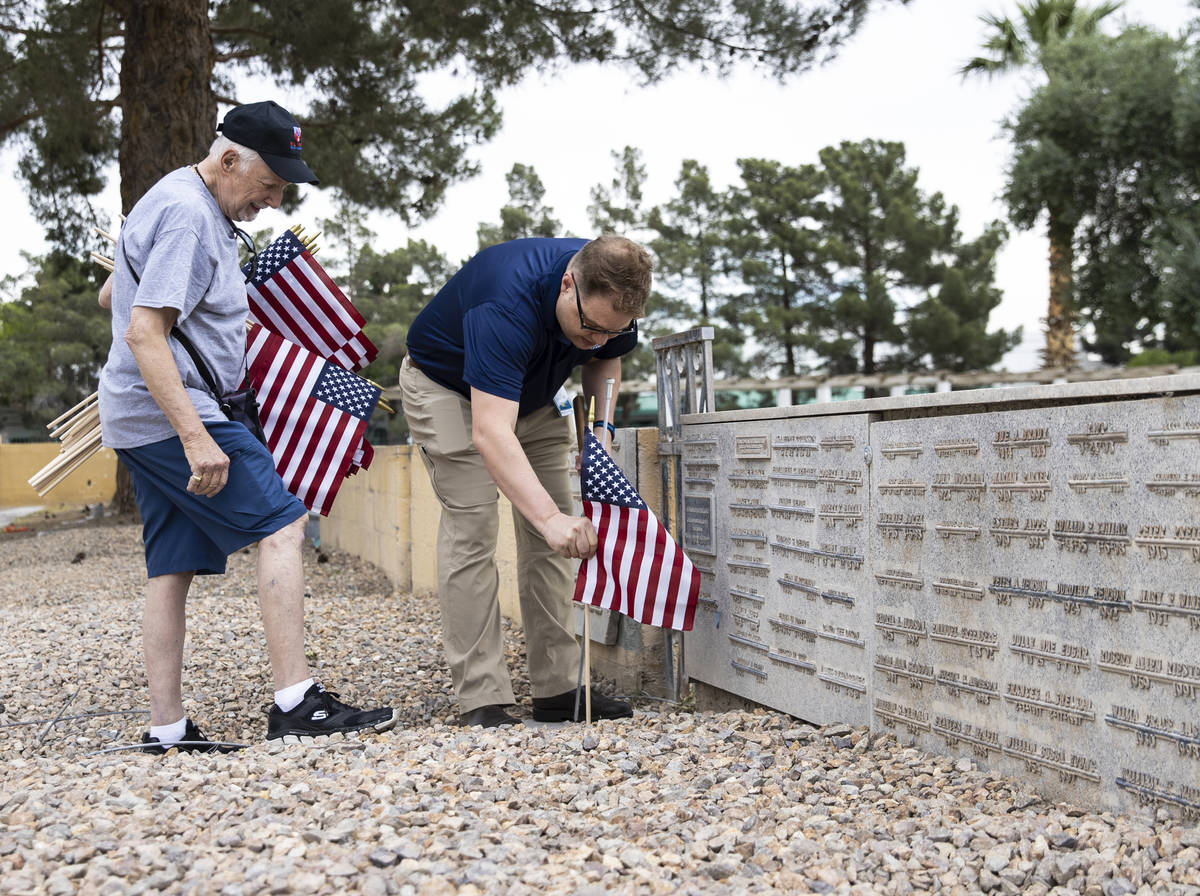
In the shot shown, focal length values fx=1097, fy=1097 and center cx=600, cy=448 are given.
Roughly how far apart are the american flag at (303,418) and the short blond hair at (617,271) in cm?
116

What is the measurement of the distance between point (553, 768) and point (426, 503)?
4552 mm

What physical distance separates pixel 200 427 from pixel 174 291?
1.29 ft

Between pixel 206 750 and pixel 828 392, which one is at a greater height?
pixel 828 392

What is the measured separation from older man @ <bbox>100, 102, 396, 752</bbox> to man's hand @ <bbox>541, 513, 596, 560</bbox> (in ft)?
2.49

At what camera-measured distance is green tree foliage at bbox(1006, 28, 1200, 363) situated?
2255 centimetres

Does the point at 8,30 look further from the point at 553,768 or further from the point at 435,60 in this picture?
→ the point at 553,768

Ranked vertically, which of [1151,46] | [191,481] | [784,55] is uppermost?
[1151,46]

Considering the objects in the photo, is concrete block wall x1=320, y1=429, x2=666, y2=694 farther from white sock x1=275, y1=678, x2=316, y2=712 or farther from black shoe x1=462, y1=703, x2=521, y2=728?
white sock x1=275, y1=678, x2=316, y2=712

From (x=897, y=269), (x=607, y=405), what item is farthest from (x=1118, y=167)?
(x=607, y=405)

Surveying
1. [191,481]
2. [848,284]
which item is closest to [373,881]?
[191,481]

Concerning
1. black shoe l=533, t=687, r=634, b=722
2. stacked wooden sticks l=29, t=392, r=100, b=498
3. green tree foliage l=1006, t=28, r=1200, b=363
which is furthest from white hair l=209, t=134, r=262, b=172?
green tree foliage l=1006, t=28, r=1200, b=363

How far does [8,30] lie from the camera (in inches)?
466

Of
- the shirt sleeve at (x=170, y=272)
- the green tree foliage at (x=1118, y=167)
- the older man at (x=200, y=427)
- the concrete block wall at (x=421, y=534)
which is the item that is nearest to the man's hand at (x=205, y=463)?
the older man at (x=200, y=427)

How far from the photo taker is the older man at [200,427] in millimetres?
3148
